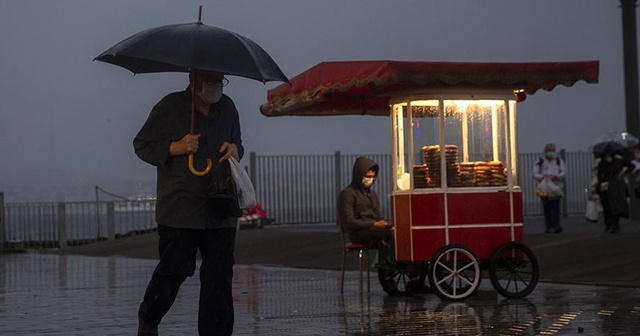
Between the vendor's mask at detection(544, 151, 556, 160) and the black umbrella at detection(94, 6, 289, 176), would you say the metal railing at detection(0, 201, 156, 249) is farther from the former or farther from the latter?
the black umbrella at detection(94, 6, 289, 176)

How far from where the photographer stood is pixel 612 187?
22562 mm

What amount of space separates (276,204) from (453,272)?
20569 mm

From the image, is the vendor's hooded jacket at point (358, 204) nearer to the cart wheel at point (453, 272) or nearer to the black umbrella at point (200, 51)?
the cart wheel at point (453, 272)

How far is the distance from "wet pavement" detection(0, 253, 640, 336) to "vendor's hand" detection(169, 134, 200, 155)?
264cm

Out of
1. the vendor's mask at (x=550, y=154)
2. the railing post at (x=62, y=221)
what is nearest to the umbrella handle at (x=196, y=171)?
the vendor's mask at (x=550, y=154)

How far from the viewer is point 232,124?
30.7 ft

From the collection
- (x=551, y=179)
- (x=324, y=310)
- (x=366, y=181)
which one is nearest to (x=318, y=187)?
(x=551, y=179)

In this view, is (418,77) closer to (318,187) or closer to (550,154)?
(550,154)

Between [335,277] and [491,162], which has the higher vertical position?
[491,162]

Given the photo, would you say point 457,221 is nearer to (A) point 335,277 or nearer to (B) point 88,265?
(A) point 335,277

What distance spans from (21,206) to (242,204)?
2873 cm

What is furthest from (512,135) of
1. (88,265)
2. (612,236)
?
(88,265)

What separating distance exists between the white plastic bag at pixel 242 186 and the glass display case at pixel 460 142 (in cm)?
617

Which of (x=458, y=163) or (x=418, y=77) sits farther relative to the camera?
(x=458, y=163)
